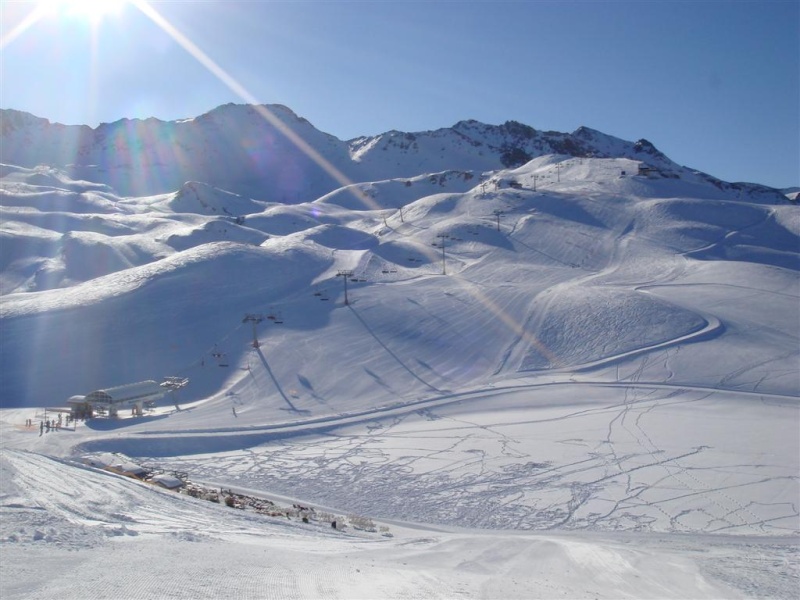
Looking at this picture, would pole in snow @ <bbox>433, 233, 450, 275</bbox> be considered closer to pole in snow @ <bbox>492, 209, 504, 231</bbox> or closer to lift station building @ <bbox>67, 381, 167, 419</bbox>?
pole in snow @ <bbox>492, 209, 504, 231</bbox>

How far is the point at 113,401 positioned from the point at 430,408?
52.0 ft

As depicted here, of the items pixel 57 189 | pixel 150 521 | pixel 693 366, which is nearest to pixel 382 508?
pixel 150 521

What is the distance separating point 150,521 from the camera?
12.0 metres

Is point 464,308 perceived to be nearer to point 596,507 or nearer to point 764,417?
point 764,417

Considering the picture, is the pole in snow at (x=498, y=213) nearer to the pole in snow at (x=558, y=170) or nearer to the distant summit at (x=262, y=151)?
the pole in snow at (x=558, y=170)

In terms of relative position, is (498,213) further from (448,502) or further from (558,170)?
(448,502)

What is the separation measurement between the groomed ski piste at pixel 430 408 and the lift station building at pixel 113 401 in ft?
3.07

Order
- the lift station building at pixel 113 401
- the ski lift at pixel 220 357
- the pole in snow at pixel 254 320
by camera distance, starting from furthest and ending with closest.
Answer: the pole in snow at pixel 254 320, the ski lift at pixel 220 357, the lift station building at pixel 113 401

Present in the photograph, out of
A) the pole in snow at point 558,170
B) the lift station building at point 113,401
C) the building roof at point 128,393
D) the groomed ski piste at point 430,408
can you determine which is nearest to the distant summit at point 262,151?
the pole in snow at point 558,170

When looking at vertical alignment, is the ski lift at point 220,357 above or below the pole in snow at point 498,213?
below

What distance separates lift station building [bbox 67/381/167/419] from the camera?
33219 mm

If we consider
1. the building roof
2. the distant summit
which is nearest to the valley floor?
the building roof

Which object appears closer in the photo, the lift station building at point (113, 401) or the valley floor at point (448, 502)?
the valley floor at point (448, 502)

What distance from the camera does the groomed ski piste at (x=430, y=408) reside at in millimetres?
10719
